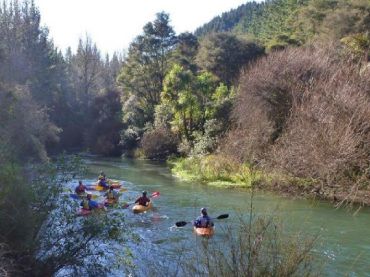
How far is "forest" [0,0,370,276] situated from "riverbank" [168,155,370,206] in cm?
8

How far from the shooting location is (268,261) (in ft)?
17.5

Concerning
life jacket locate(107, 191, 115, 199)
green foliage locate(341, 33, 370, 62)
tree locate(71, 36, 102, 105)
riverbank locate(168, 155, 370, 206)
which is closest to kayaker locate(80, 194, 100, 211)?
life jacket locate(107, 191, 115, 199)

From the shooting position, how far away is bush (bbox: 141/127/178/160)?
4159 cm

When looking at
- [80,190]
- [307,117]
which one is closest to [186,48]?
[307,117]

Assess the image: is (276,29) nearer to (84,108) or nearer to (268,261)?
(84,108)

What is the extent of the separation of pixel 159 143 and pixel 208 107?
7317 millimetres

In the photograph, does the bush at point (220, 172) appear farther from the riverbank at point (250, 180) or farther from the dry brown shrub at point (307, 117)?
the dry brown shrub at point (307, 117)

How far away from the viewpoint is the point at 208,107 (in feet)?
120

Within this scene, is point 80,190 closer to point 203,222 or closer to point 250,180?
point 203,222

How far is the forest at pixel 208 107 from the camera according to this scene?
16.9 metres

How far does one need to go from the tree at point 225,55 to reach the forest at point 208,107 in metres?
0.10

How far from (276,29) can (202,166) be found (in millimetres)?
30727

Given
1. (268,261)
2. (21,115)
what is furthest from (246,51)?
(268,261)

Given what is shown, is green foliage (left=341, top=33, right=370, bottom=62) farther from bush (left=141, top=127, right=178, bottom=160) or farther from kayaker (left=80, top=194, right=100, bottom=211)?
kayaker (left=80, top=194, right=100, bottom=211)
